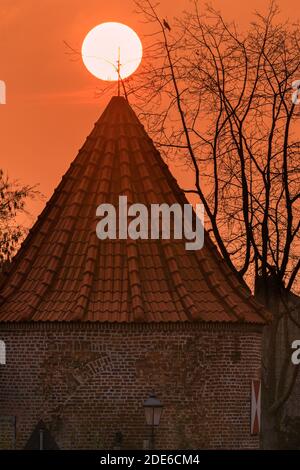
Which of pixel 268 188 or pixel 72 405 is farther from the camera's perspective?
pixel 268 188

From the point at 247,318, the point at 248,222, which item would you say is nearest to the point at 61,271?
the point at 247,318

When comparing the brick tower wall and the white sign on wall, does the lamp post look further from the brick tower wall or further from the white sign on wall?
the white sign on wall

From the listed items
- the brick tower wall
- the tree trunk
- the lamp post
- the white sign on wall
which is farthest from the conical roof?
the tree trunk

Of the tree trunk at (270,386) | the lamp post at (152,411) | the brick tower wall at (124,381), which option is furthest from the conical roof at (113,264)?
the tree trunk at (270,386)

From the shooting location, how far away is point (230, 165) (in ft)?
185

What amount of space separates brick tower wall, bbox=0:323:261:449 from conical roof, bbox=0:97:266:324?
0.43 m

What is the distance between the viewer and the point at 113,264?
47.7 metres

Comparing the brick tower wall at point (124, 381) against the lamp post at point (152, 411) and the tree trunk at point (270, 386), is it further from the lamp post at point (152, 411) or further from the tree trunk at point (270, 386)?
the tree trunk at point (270, 386)

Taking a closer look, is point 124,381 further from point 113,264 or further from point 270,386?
point 270,386

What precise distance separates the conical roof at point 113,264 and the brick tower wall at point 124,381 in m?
0.43

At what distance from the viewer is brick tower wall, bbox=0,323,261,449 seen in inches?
1822
